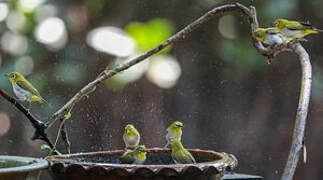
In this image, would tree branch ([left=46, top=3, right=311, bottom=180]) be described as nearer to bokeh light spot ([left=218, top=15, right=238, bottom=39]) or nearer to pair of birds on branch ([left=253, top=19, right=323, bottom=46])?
pair of birds on branch ([left=253, top=19, right=323, bottom=46])

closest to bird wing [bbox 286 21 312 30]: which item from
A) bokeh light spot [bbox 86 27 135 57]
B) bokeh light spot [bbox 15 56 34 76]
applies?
bokeh light spot [bbox 86 27 135 57]

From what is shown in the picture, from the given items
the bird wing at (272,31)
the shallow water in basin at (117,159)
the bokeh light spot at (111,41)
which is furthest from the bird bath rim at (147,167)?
the bokeh light spot at (111,41)

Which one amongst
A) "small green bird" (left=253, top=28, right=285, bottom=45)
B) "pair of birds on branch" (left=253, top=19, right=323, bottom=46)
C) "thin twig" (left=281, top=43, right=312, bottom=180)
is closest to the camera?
"thin twig" (left=281, top=43, right=312, bottom=180)

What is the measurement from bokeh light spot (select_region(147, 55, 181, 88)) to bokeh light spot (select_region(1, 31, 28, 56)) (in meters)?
1.06

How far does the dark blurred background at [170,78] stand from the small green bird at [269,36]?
1.43m

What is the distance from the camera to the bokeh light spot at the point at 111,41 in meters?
3.86

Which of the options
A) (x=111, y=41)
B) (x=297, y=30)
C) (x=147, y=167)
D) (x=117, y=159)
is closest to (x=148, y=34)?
(x=111, y=41)

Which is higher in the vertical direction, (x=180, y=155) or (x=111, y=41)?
(x=111, y=41)

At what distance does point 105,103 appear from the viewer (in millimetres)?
4113

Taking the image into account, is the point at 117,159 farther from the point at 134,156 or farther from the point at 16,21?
the point at 16,21

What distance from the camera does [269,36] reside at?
100 inches

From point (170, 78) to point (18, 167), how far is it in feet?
9.59

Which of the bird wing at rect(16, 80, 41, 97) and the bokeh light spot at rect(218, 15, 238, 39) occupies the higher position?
the bokeh light spot at rect(218, 15, 238, 39)

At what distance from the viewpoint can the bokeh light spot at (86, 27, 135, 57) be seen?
3859 mm
